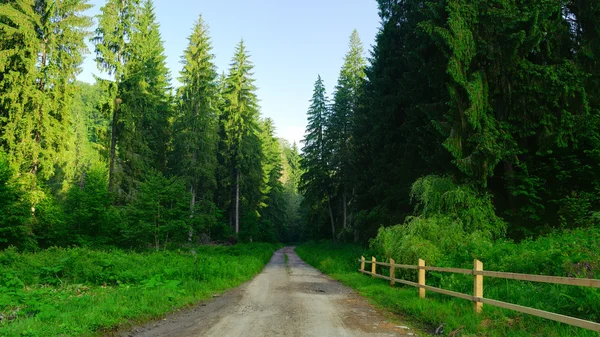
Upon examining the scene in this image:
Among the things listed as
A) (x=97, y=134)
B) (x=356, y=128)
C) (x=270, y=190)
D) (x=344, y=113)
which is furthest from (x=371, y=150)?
(x=270, y=190)

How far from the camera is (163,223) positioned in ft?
65.4

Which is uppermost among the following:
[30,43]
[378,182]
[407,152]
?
[30,43]

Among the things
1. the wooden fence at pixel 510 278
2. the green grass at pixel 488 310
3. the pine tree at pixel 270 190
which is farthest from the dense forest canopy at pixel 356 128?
the pine tree at pixel 270 190

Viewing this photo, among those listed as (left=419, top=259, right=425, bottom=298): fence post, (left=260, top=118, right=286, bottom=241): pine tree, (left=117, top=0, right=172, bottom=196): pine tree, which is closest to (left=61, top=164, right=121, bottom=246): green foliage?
(left=117, top=0, right=172, bottom=196): pine tree

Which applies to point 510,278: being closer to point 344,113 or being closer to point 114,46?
point 114,46

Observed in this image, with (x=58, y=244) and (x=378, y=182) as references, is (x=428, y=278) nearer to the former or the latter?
(x=378, y=182)

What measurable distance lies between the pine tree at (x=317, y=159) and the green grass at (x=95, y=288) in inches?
828

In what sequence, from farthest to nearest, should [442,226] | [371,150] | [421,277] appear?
1. [371,150]
2. [442,226]
3. [421,277]

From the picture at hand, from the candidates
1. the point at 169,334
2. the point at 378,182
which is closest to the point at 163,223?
the point at 378,182

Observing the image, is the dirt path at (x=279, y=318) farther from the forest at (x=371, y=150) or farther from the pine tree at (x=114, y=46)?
the pine tree at (x=114, y=46)

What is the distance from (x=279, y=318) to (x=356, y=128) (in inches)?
803

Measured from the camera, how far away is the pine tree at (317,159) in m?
38.0

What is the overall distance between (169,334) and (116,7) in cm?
2515

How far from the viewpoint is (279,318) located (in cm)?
752
